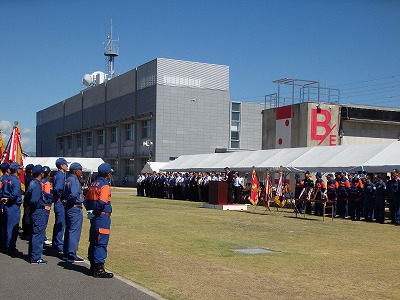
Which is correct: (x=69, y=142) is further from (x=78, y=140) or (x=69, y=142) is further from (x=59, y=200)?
(x=59, y=200)

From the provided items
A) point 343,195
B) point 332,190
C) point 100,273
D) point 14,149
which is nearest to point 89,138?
point 332,190

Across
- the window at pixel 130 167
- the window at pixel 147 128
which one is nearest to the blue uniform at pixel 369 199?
the window at pixel 147 128

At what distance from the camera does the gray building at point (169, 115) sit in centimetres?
6116

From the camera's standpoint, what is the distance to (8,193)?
11000mm

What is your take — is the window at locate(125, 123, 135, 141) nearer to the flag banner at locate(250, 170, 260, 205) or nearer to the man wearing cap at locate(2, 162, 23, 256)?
the flag banner at locate(250, 170, 260, 205)

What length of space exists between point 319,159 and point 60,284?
20.6 m

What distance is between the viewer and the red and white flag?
3853 cm

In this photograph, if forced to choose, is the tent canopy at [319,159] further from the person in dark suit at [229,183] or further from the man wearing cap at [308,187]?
the person in dark suit at [229,183]

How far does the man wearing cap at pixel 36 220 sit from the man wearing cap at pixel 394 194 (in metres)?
14.0

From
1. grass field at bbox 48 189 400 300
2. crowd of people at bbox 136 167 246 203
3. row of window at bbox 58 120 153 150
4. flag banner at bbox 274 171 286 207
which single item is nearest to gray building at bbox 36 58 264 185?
row of window at bbox 58 120 153 150

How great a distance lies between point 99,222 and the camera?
8781mm

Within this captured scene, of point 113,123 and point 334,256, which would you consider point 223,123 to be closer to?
point 113,123

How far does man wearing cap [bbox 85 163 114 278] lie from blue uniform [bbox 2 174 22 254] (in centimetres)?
284

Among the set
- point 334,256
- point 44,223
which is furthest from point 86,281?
point 334,256
